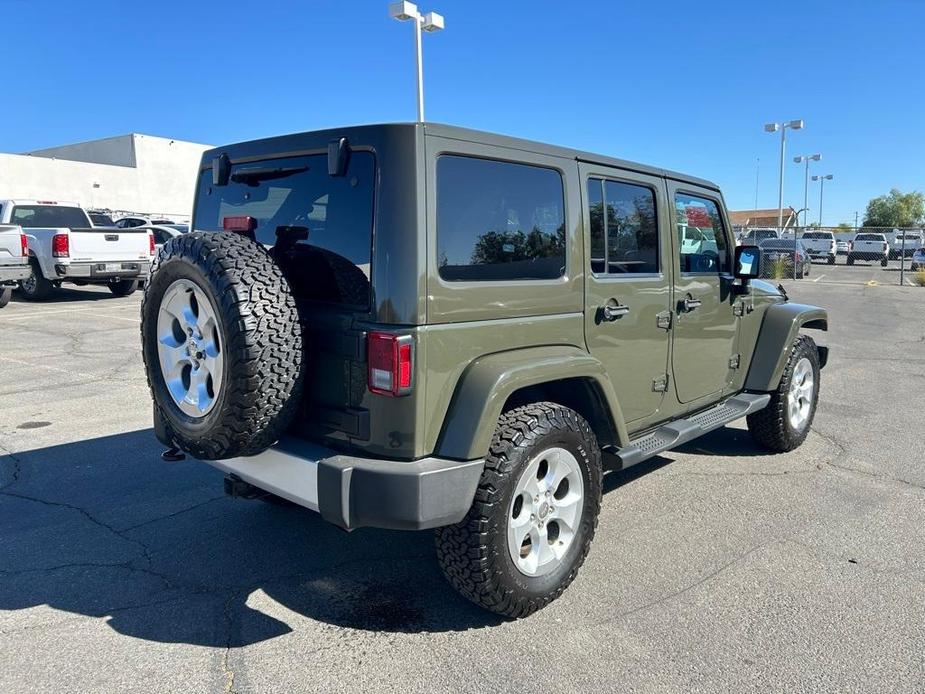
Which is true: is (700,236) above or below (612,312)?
above

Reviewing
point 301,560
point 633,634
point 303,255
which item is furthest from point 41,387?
point 633,634

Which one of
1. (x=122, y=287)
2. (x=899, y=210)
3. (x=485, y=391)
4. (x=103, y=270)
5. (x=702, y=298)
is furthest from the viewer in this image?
(x=899, y=210)

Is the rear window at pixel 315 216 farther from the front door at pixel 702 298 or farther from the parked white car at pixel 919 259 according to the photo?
the parked white car at pixel 919 259

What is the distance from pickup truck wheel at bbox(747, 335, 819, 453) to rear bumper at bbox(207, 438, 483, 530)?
10.8ft

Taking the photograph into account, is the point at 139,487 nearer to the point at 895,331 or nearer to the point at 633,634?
the point at 633,634

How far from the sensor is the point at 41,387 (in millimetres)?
7355

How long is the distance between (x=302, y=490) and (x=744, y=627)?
1.96m

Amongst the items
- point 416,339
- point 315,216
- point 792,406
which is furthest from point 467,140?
point 792,406

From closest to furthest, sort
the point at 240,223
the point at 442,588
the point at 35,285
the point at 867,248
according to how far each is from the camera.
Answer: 1. the point at 240,223
2. the point at 442,588
3. the point at 35,285
4. the point at 867,248

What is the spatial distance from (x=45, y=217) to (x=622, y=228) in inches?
608

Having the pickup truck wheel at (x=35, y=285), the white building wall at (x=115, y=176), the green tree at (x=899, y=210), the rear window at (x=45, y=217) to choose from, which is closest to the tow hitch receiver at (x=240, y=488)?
the pickup truck wheel at (x=35, y=285)

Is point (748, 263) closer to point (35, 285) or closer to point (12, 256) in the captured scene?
point (12, 256)

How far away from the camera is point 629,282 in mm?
3771

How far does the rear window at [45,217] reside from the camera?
15227 millimetres
